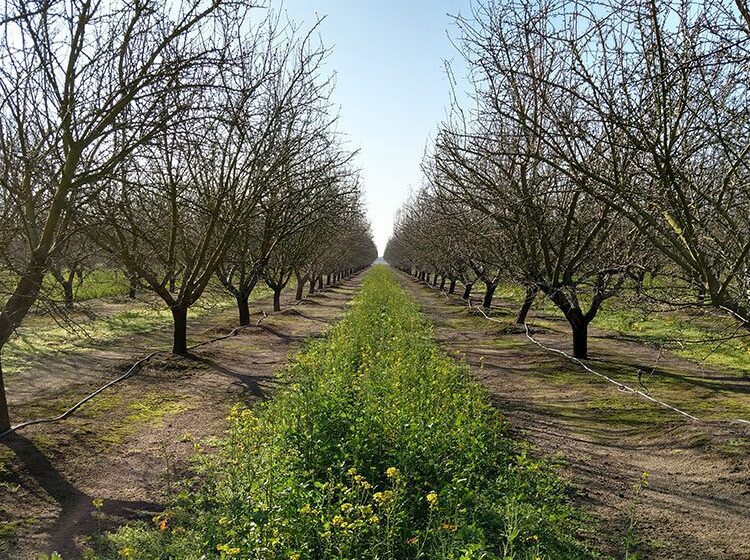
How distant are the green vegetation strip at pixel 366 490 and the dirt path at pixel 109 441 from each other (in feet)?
1.51

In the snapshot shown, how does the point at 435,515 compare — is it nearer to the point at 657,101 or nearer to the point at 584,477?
the point at 584,477

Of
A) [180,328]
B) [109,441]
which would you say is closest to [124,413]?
[109,441]

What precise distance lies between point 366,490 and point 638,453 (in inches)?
148

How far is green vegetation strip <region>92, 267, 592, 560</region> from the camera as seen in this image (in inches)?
135

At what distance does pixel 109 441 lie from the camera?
239 inches

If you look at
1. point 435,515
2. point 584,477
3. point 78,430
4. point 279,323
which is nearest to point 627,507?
point 584,477

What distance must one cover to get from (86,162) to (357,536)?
188 inches

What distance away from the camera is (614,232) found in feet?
31.0

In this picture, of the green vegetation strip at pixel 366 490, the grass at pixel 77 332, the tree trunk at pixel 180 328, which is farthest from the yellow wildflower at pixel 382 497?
the tree trunk at pixel 180 328

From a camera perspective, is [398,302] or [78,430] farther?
[398,302]

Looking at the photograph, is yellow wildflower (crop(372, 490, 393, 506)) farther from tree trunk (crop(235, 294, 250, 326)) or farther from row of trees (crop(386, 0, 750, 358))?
tree trunk (crop(235, 294, 250, 326))

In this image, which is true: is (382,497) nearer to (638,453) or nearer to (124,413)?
(638,453)

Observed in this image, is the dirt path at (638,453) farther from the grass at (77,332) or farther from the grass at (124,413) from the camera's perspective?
the grass at (77,332)

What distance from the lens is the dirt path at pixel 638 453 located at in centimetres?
429
